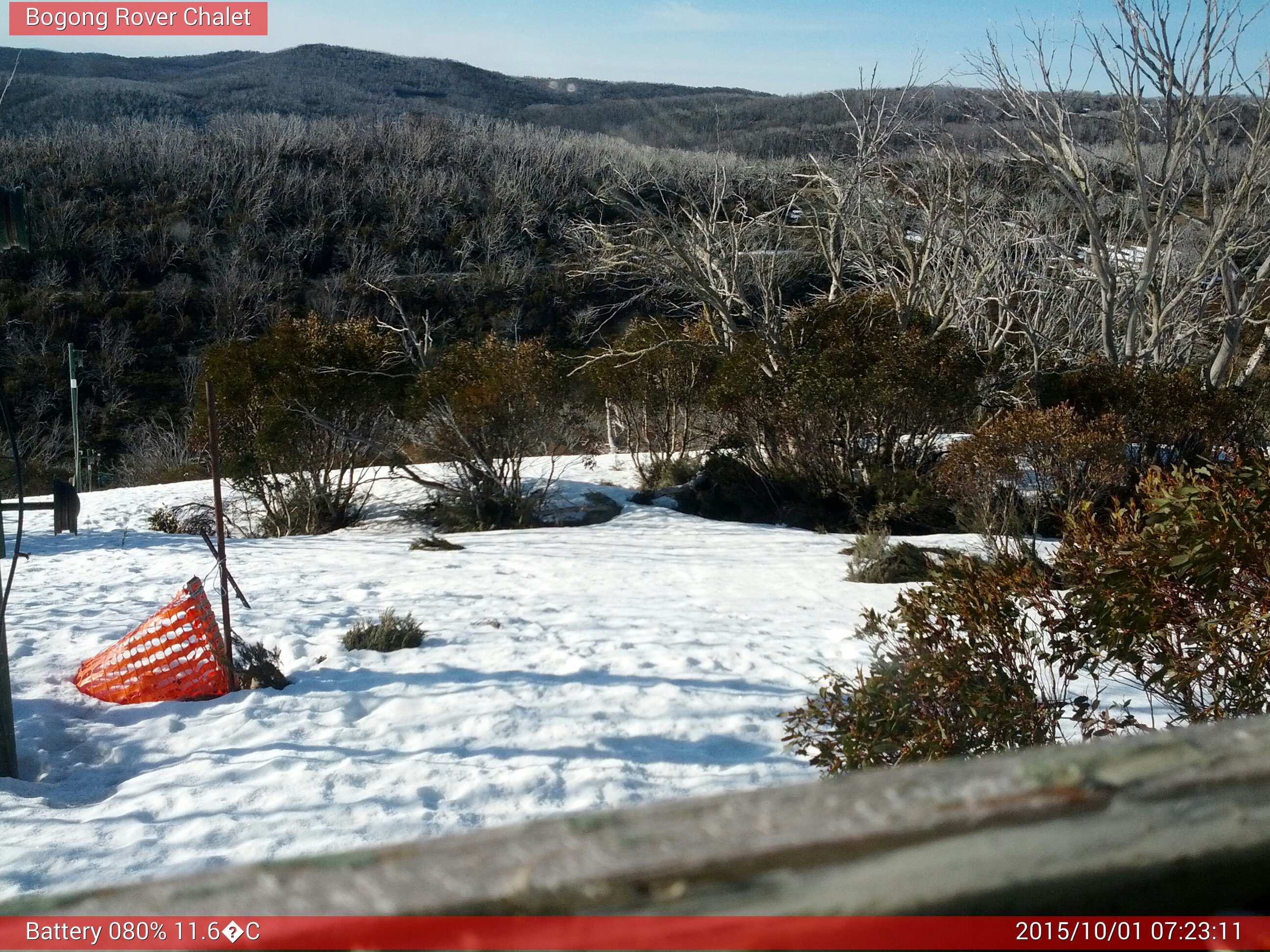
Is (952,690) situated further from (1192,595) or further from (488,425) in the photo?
(488,425)

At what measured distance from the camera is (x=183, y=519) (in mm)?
11906

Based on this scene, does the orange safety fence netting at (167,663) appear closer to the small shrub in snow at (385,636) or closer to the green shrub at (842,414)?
the small shrub in snow at (385,636)

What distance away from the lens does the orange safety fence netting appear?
4.55 metres

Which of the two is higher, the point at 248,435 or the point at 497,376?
the point at 497,376

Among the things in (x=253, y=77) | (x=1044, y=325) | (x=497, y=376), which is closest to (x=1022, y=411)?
(x=497, y=376)

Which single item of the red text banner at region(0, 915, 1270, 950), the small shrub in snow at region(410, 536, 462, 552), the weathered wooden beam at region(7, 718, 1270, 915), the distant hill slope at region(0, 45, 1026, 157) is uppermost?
the distant hill slope at region(0, 45, 1026, 157)

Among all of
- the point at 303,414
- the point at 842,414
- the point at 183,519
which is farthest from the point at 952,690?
the point at 183,519

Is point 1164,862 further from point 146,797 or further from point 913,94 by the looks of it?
point 913,94

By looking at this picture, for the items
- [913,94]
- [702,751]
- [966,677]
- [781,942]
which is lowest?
[702,751]

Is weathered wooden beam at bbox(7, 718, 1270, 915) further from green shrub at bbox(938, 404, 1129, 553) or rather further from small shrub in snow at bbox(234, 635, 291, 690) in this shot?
green shrub at bbox(938, 404, 1129, 553)

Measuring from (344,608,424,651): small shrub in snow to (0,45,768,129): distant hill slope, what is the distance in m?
38.6

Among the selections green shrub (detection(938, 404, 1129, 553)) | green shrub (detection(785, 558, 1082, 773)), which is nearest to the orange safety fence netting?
green shrub (detection(785, 558, 1082, 773))

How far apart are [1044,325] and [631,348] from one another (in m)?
7.75

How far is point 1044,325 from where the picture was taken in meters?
16.9
